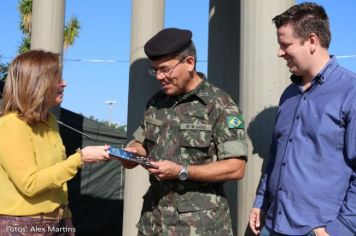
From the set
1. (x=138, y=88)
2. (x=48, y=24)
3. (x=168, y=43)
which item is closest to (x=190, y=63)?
(x=168, y=43)

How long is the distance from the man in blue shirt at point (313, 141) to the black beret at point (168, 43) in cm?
60

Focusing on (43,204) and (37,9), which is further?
(37,9)

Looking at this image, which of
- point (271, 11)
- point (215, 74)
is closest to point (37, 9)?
point (215, 74)

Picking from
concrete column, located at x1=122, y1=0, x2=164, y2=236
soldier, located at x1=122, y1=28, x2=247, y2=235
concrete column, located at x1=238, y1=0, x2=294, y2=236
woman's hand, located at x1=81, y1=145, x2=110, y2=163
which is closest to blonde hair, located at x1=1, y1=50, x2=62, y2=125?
woman's hand, located at x1=81, y1=145, x2=110, y2=163

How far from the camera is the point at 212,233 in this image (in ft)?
9.02

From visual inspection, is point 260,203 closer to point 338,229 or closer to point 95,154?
point 338,229

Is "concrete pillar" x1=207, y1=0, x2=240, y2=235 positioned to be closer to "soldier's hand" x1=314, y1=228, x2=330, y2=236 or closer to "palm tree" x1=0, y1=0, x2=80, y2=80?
"soldier's hand" x1=314, y1=228, x2=330, y2=236

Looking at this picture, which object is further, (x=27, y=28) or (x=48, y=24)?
(x=27, y=28)

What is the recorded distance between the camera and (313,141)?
2318 millimetres

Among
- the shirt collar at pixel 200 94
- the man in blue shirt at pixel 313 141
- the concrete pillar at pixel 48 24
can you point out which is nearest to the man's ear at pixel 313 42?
the man in blue shirt at pixel 313 141

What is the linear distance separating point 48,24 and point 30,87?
13.3 feet

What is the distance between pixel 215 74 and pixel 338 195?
487cm

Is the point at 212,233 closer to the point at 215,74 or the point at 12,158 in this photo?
the point at 12,158

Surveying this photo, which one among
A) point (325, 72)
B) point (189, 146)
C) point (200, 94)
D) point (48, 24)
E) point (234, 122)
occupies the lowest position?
point (189, 146)
